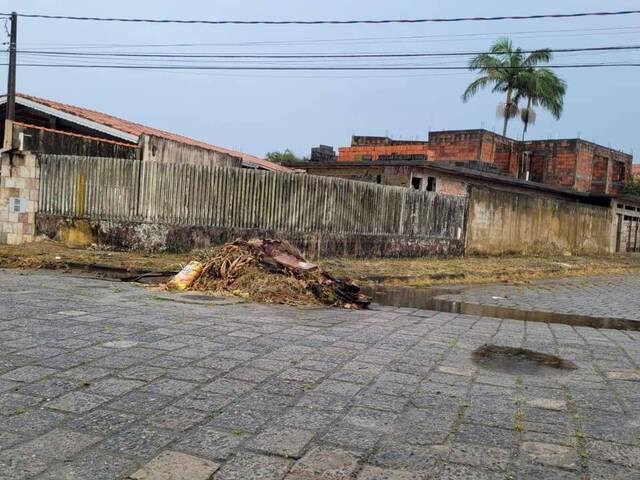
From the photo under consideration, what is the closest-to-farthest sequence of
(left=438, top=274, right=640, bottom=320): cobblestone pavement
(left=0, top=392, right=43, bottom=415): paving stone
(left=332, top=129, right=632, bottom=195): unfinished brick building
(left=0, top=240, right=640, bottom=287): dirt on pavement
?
(left=0, top=392, right=43, bottom=415): paving stone, (left=438, top=274, right=640, bottom=320): cobblestone pavement, (left=0, top=240, right=640, bottom=287): dirt on pavement, (left=332, top=129, right=632, bottom=195): unfinished brick building

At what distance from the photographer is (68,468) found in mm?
2520

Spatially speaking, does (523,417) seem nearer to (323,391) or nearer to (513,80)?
(323,391)

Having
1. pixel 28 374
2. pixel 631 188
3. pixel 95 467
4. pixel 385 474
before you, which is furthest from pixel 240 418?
pixel 631 188

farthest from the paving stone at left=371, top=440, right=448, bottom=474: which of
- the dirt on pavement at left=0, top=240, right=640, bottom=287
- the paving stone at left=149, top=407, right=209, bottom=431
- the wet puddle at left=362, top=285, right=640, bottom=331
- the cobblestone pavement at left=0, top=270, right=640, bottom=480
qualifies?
the dirt on pavement at left=0, top=240, right=640, bottom=287

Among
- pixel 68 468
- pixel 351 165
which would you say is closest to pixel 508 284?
pixel 351 165

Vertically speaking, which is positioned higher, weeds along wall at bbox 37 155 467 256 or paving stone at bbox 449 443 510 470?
weeds along wall at bbox 37 155 467 256

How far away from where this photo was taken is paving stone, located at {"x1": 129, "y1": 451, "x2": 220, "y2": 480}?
2.48 meters

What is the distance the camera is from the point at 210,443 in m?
2.85

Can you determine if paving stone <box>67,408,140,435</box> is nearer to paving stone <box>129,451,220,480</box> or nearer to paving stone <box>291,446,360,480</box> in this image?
paving stone <box>129,451,220,480</box>

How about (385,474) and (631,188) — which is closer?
(385,474)

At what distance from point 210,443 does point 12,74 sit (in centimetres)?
1655

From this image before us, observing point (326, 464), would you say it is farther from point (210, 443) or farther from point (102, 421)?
point (102, 421)

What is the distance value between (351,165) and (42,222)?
12.1m

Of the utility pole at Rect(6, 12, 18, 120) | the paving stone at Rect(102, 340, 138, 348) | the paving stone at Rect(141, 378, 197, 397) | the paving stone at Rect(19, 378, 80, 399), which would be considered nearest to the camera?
the paving stone at Rect(19, 378, 80, 399)
